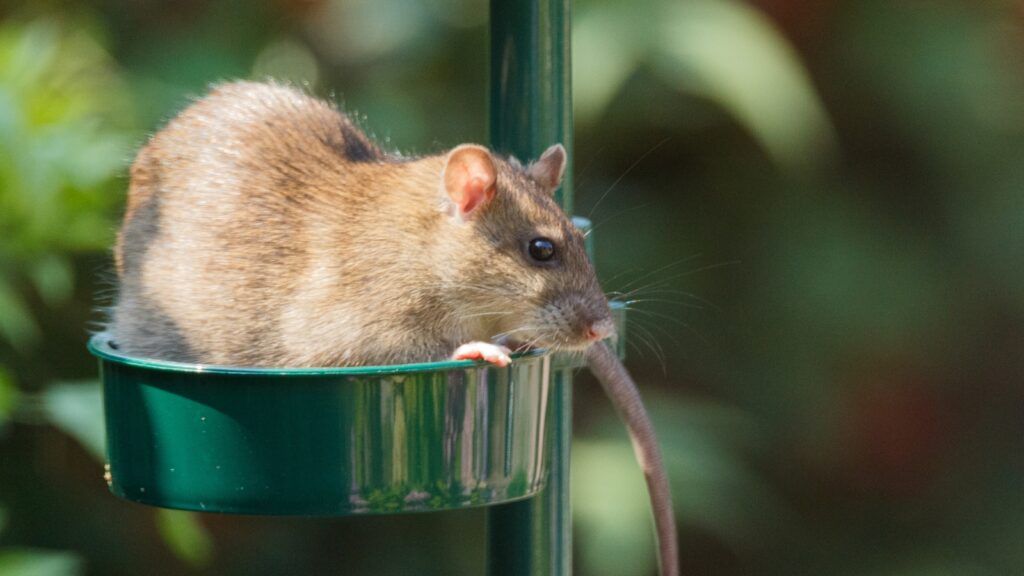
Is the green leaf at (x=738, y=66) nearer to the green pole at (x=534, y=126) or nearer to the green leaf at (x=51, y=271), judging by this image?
the green leaf at (x=51, y=271)

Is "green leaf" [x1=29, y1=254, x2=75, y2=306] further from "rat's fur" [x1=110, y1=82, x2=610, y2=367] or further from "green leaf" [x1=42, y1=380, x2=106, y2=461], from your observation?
"rat's fur" [x1=110, y1=82, x2=610, y2=367]

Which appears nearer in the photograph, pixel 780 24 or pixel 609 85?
pixel 609 85

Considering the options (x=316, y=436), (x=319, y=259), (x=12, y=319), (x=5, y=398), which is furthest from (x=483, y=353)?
(x=12, y=319)

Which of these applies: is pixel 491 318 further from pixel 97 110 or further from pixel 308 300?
pixel 97 110

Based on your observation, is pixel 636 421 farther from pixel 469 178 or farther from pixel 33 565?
pixel 33 565

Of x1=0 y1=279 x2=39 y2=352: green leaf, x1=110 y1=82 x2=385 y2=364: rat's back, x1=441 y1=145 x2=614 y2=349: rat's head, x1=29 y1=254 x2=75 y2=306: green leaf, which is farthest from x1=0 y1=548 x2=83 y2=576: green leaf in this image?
x1=441 y1=145 x2=614 y2=349: rat's head

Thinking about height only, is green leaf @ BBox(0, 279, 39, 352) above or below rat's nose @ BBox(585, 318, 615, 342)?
above

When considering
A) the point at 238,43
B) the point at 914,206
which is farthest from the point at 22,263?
the point at 914,206

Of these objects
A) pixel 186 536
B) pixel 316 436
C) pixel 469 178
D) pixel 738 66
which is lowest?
pixel 186 536
